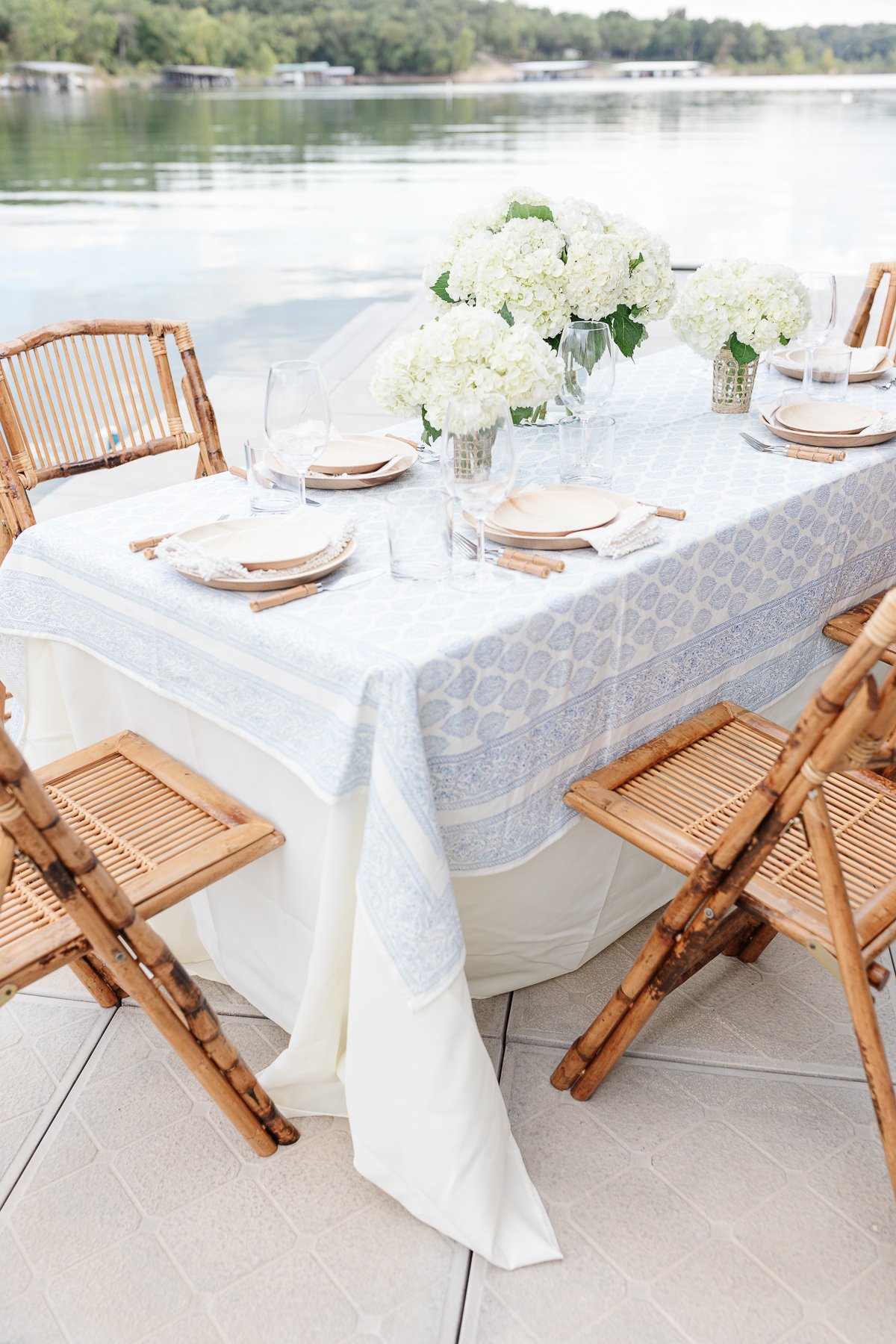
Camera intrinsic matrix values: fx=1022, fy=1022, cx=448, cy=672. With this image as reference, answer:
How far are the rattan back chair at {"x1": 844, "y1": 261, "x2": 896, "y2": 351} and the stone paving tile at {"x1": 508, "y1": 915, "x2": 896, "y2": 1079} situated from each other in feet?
5.05

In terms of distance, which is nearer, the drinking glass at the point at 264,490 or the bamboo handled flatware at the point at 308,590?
the bamboo handled flatware at the point at 308,590

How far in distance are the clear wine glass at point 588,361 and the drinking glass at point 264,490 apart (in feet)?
1.48

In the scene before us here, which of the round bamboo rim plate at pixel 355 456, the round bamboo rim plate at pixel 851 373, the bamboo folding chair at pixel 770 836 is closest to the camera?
the bamboo folding chair at pixel 770 836

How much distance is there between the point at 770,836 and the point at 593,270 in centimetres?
94

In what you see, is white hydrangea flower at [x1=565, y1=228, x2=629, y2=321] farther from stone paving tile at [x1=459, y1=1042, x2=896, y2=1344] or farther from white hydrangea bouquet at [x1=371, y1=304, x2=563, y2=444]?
stone paving tile at [x1=459, y1=1042, x2=896, y2=1344]

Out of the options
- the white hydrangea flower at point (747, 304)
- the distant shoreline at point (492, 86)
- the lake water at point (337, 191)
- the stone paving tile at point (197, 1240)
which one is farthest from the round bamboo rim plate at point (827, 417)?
the distant shoreline at point (492, 86)

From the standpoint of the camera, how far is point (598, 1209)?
1.27 m

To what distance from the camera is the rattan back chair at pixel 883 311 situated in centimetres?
240

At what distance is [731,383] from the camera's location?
5.97ft

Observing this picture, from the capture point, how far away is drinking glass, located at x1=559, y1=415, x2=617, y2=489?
1.51 m

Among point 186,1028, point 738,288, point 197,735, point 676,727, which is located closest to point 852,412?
point 738,288

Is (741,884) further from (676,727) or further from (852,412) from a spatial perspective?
(852,412)

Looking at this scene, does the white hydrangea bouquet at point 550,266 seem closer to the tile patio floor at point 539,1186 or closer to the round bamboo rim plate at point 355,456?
the round bamboo rim plate at point 355,456

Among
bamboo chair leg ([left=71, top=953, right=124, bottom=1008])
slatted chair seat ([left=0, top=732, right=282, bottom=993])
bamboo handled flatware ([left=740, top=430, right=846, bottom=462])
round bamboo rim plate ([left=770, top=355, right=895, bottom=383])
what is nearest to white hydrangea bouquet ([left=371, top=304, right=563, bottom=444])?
bamboo handled flatware ([left=740, top=430, right=846, bottom=462])
